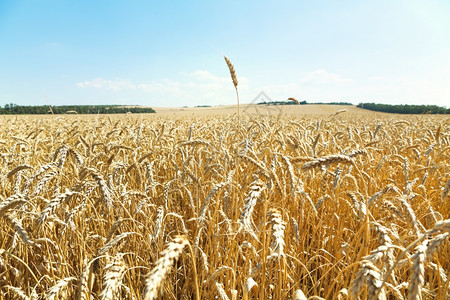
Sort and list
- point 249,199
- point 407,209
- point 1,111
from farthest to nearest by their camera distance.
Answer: point 1,111 → point 407,209 → point 249,199

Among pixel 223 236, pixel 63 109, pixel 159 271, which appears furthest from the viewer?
pixel 63 109

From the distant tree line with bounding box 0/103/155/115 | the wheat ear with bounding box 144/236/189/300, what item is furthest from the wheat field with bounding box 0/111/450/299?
the distant tree line with bounding box 0/103/155/115

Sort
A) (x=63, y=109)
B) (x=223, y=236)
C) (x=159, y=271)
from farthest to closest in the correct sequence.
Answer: (x=63, y=109) < (x=223, y=236) < (x=159, y=271)

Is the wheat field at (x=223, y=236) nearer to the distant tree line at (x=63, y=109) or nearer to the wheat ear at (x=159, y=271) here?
the wheat ear at (x=159, y=271)

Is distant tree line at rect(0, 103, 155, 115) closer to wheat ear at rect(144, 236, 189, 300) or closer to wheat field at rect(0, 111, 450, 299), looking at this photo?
wheat field at rect(0, 111, 450, 299)

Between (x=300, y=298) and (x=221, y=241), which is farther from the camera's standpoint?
(x=221, y=241)

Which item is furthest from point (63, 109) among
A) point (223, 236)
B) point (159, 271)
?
point (159, 271)

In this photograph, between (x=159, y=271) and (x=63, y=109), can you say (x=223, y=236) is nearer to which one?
(x=159, y=271)

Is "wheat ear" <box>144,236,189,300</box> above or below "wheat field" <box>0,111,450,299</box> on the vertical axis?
above

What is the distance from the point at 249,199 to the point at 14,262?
212 cm

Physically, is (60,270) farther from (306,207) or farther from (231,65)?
(306,207)

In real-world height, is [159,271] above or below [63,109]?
below

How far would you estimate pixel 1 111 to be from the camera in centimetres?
4328

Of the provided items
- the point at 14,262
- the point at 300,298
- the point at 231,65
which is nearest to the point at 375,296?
the point at 300,298
